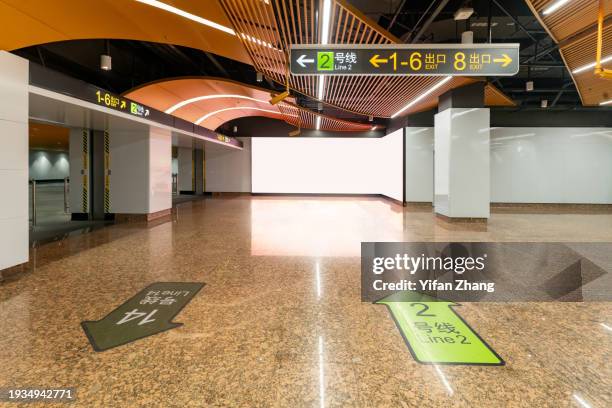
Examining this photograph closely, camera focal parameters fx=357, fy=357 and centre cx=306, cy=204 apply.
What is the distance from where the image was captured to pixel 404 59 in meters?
5.14

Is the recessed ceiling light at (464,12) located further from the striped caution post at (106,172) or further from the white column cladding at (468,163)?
the striped caution post at (106,172)

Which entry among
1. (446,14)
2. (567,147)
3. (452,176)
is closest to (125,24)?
(446,14)

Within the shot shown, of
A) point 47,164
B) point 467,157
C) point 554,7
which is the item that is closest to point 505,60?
point 554,7

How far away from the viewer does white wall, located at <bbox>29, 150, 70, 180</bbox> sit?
26.1 meters

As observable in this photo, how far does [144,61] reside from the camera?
951 cm

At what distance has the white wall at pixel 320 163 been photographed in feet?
58.4

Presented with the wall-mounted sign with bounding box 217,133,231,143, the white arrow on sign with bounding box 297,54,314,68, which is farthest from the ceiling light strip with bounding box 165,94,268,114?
the white arrow on sign with bounding box 297,54,314,68

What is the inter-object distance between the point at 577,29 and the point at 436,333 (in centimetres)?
551

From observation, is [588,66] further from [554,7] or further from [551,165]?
[551,165]

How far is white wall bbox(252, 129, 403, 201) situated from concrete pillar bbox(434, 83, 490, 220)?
27.8 ft

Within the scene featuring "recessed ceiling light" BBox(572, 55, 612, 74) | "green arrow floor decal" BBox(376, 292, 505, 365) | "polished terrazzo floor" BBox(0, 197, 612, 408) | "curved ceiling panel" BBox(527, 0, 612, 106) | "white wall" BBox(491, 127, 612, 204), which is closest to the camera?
"polished terrazzo floor" BBox(0, 197, 612, 408)

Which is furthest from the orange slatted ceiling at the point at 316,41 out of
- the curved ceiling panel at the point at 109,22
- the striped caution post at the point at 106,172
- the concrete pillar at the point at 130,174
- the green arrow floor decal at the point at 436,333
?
the striped caution post at the point at 106,172

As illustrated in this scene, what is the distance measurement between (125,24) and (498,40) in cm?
872

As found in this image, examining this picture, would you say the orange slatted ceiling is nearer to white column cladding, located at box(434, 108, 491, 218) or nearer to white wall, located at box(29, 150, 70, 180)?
white column cladding, located at box(434, 108, 491, 218)
